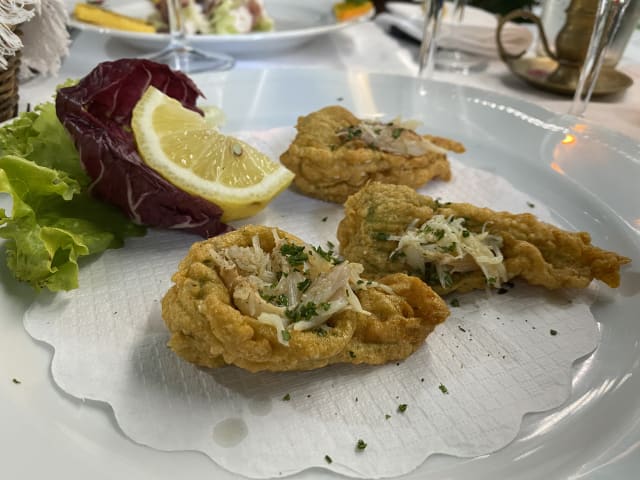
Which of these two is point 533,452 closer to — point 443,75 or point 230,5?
point 443,75

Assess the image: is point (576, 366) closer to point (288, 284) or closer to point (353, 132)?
point (288, 284)

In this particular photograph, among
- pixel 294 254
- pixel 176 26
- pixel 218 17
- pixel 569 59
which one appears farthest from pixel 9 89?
pixel 569 59

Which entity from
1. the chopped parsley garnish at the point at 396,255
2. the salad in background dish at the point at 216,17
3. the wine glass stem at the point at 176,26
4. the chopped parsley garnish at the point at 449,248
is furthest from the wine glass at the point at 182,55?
the chopped parsley garnish at the point at 449,248

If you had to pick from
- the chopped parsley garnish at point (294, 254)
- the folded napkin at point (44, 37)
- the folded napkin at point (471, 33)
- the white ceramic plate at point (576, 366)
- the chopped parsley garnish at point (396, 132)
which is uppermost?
the folded napkin at point (44, 37)

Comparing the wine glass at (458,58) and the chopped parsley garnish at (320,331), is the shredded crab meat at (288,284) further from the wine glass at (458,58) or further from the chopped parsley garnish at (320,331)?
the wine glass at (458,58)

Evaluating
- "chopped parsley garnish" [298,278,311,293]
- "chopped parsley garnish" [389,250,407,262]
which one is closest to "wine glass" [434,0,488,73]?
"chopped parsley garnish" [389,250,407,262]

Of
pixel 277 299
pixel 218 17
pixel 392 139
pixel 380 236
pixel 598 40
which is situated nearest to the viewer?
pixel 277 299
